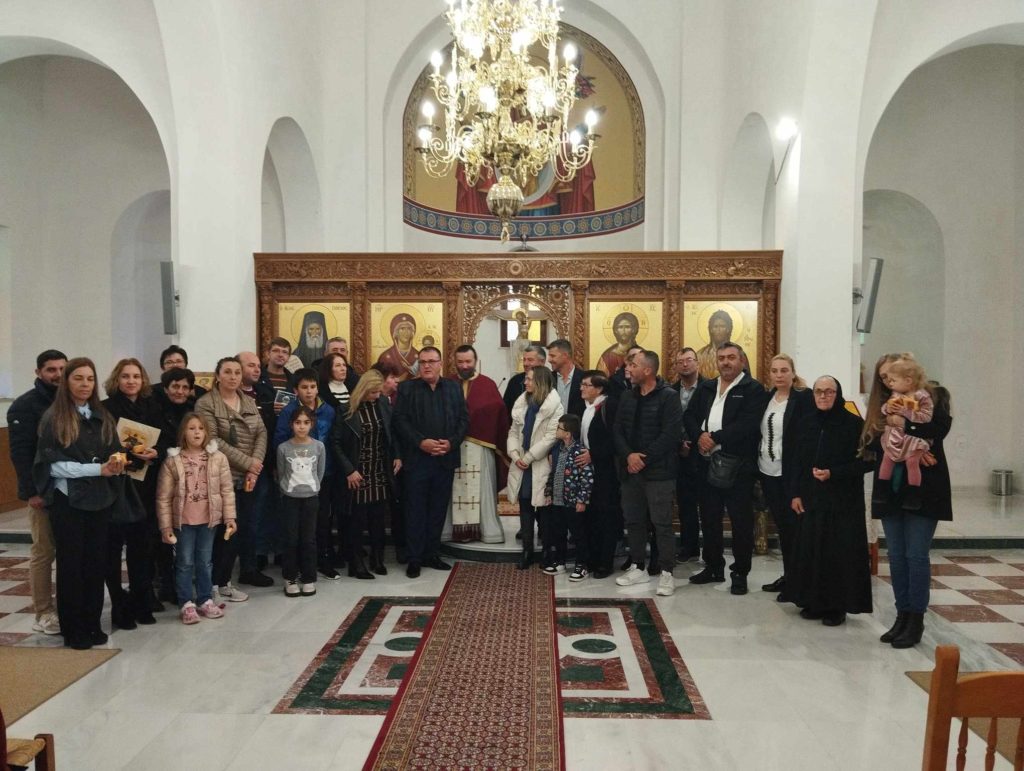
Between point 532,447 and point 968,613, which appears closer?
point 968,613

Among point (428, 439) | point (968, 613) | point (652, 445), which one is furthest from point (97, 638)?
point (968, 613)

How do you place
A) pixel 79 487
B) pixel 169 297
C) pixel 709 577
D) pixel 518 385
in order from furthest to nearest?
pixel 169 297, pixel 518 385, pixel 709 577, pixel 79 487

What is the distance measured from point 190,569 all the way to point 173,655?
0.75m

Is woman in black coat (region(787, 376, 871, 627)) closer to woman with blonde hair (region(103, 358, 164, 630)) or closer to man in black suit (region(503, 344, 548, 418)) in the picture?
man in black suit (region(503, 344, 548, 418))

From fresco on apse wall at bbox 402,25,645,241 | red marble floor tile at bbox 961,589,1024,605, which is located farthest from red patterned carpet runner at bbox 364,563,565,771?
fresco on apse wall at bbox 402,25,645,241

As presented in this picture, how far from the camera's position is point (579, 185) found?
45.6ft

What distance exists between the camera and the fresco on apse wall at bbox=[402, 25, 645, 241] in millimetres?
12539

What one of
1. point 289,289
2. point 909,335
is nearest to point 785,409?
point 289,289

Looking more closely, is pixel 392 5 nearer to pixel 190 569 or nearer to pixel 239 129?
pixel 239 129

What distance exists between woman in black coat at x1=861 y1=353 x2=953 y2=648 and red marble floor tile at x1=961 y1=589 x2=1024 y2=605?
150 centimetres

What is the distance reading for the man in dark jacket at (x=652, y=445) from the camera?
5.69m

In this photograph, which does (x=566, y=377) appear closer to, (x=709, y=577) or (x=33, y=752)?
(x=709, y=577)

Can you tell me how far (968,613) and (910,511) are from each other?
1.55 metres

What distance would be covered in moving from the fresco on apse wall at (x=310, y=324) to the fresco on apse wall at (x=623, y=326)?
9.21 feet
